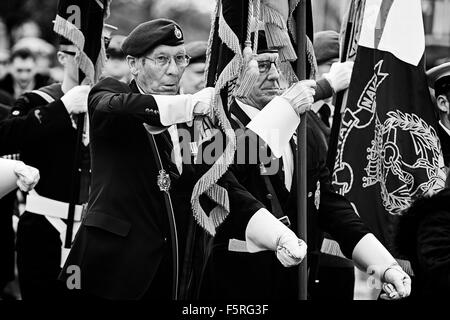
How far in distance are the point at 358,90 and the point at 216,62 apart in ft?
4.22

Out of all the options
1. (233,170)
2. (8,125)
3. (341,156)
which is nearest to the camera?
(233,170)

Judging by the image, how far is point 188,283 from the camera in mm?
6840

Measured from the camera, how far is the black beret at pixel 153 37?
7.00 metres

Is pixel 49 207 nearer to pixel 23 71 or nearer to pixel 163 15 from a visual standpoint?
pixel 23 71

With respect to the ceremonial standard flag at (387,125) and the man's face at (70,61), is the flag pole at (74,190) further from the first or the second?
the ceremonial standard flag at (387,125)

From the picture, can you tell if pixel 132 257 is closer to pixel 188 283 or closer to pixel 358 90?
pixel 188 283

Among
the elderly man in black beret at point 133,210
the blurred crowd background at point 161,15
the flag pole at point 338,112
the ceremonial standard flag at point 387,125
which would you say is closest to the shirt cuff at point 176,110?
the elderly man in black beret at point 133,210

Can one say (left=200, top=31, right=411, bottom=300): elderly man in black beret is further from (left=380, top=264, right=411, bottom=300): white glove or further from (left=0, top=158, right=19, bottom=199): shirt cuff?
(left=0, top=158, right=19, bottom=199): shirt cuff

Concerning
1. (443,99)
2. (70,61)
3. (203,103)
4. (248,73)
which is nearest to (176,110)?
(203,103)

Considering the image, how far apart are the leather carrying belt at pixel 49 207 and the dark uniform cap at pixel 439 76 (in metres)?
2.58

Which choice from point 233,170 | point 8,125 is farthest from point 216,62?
point 8,125

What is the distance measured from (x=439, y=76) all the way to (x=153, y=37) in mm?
1739

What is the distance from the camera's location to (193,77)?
931 centimetres

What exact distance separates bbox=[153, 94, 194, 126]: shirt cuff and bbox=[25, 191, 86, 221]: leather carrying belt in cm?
244
